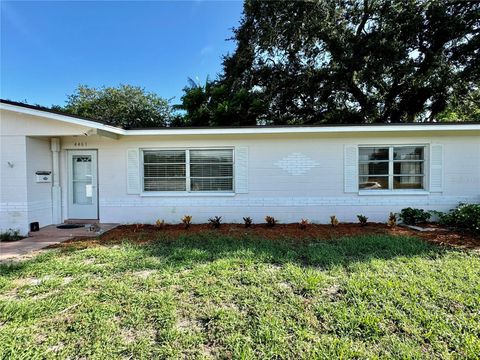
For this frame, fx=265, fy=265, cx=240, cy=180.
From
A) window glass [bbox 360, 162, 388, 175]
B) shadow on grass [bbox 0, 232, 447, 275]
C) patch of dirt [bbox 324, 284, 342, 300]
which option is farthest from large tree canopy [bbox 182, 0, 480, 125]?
patch of dirt [bbox 324, 284, 342, 300]

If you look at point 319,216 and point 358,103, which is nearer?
point 319,216

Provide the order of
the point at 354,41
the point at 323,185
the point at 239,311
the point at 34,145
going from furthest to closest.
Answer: the point at 354,41 < the point at 323,185 < the point at 34,145 < the point at 239,311

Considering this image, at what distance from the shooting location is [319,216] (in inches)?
305

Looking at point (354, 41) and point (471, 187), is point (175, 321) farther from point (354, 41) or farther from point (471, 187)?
point (354, 41)

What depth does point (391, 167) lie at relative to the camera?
7.75m

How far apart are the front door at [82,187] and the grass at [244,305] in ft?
11.4

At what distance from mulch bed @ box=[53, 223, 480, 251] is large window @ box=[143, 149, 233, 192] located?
122 centimetres

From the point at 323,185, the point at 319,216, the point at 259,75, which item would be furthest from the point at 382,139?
the point at 259,75

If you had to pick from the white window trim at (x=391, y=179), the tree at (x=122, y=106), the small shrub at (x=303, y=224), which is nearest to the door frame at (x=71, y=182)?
the small shrub at (x=303, y=224)

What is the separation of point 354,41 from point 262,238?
12.6 meters

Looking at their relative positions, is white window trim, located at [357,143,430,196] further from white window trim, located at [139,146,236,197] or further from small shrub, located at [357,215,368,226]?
white window trim, located at [139,146,236,197]

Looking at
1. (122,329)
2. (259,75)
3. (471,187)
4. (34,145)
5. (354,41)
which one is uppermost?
(354,41)

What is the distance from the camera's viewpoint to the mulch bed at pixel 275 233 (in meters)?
5.68

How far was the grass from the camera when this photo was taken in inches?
92.3
